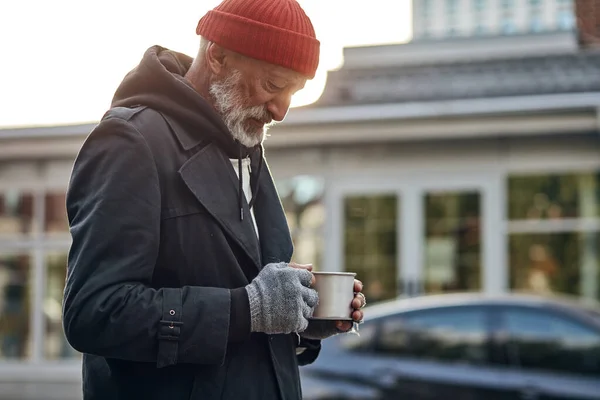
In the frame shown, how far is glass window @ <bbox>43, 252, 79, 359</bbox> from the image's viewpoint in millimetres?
15617

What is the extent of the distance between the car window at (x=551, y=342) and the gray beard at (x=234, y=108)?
5.99 meters

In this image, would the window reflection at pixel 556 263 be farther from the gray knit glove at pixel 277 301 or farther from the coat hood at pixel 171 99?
the gray knit glove at pixel 277 301

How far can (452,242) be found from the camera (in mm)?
13680

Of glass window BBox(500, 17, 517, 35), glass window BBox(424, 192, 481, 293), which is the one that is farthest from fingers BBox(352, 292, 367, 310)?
glass window BBox(500, 17, 517, 35)

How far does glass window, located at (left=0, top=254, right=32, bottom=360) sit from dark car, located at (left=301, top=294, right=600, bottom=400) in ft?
27.3

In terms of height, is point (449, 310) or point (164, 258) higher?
point (164, 258)

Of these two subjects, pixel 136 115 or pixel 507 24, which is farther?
pixel 507 24

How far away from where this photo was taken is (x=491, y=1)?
693 inches

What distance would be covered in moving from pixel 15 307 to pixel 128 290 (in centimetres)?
1437

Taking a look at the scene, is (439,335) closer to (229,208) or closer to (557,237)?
(557,237)

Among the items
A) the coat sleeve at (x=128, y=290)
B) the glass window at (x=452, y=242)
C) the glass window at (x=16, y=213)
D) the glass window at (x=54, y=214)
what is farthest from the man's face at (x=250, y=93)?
the glass window at (x=16, y=213)

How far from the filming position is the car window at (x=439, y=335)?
833cm

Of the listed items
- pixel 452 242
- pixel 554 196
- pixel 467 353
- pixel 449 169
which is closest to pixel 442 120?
pixel 449 169

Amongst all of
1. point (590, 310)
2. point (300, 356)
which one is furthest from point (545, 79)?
point (300, 356)
